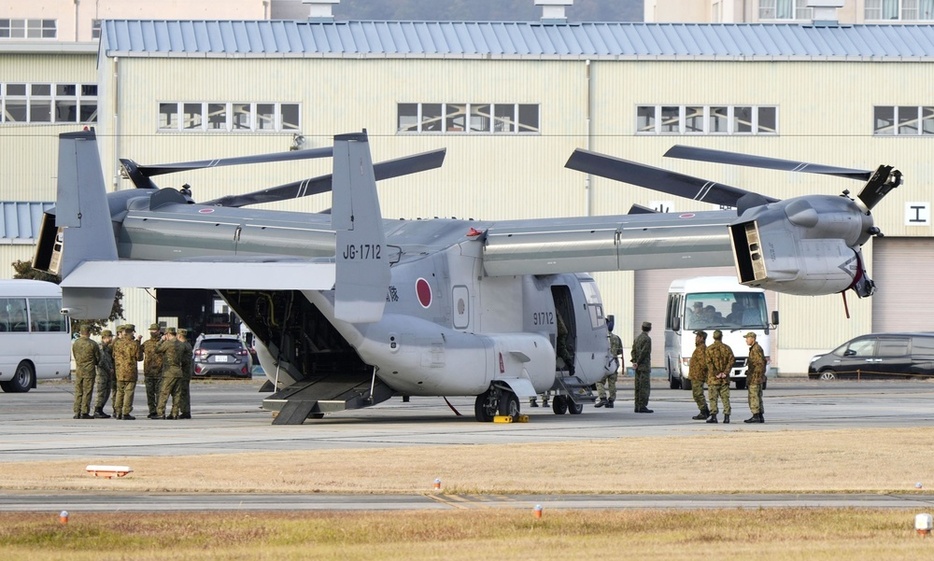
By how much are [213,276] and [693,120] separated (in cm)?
3345

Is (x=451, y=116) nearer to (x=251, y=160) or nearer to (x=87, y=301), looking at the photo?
(x=251, y=160)

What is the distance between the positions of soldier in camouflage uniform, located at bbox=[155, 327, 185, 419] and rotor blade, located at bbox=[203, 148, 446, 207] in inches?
105

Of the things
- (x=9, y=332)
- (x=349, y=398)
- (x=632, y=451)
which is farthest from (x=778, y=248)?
(x=9, y=332)

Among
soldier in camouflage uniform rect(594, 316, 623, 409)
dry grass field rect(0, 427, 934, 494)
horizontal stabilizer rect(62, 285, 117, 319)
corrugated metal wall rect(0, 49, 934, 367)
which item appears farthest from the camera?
corrugated metal wall rect(0, 49, 934, 367)

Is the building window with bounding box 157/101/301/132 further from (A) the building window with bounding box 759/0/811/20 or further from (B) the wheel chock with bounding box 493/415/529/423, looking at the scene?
(A) the building window with bounding box 759/0/811/20

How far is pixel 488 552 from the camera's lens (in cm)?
1145

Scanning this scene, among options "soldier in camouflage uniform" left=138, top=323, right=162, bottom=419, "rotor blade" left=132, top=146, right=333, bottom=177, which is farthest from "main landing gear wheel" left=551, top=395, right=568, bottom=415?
"soldier in camouflage uniform" left=138, top=323, right=162, bottom=419

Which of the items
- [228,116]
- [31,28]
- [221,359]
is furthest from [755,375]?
[31,28]

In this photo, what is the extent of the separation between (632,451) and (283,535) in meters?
8.16

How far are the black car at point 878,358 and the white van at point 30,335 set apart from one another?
76.0ft

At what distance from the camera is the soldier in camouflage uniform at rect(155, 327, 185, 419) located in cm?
2698

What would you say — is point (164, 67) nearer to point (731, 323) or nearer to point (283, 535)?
point (731, 323)

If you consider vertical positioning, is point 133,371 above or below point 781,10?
below

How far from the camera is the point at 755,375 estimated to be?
25.5 meters
